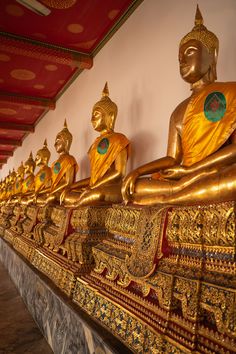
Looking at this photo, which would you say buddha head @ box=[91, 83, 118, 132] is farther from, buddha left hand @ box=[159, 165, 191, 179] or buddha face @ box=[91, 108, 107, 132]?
buddha left hand @ box=[159, 165, 191, 179]

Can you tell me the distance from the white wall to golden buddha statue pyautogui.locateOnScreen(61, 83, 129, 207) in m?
0.32

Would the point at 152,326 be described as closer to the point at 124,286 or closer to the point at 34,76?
the point at 124,286

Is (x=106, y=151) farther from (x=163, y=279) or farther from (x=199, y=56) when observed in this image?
(x=163, y=279)

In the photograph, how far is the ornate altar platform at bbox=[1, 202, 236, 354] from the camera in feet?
2.44

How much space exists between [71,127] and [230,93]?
3039mm

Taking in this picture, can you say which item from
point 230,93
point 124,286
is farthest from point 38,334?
point 230,93

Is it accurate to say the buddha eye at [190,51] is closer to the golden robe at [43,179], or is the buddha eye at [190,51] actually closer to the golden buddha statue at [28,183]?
the golden robe at [43,179]

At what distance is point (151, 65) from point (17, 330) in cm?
214

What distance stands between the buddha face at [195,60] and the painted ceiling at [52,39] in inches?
57.6

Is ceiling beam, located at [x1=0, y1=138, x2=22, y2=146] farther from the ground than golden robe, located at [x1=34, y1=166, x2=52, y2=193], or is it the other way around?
ceiling beam, located at [x1=0, y1=138, x2=22, y2=146]

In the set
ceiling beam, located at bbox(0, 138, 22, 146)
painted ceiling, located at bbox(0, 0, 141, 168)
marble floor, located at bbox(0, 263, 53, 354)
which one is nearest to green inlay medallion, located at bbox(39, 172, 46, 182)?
painted ceiling, located at bbox(0, 0, 141, 168)

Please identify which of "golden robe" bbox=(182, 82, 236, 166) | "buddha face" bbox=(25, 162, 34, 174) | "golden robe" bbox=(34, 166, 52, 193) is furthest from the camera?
"buddha face" bbox=(25, 162, 34, 174)

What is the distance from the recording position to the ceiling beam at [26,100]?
4.73 meters

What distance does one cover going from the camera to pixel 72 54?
3.38 m
